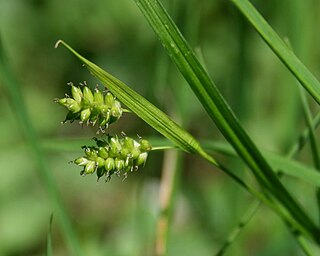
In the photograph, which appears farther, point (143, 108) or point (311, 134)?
point (311, 134)

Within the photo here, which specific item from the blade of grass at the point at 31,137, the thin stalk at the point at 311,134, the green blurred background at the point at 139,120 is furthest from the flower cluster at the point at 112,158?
the green blurred background at the point at 139,120

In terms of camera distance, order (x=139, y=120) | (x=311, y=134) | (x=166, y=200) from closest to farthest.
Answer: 1. (x=311, y=134)
2. (x=166, y=200)
3. (x=139, y=120)

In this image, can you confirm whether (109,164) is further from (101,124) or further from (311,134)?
(311,134)

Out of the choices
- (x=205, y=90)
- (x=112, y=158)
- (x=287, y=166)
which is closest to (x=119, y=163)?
(x=112, y=158)

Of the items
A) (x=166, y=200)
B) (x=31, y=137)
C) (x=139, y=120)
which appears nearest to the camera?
(x=31, y=137)

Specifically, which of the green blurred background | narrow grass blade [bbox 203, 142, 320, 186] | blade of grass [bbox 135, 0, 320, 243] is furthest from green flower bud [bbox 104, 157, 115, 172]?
the green blurred background

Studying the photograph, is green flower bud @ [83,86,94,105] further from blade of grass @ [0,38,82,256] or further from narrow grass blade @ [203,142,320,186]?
blade of grass @ [0,38,82,256]

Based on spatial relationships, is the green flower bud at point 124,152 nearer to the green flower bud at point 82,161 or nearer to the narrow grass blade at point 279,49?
the green flower bud at point 82,161
